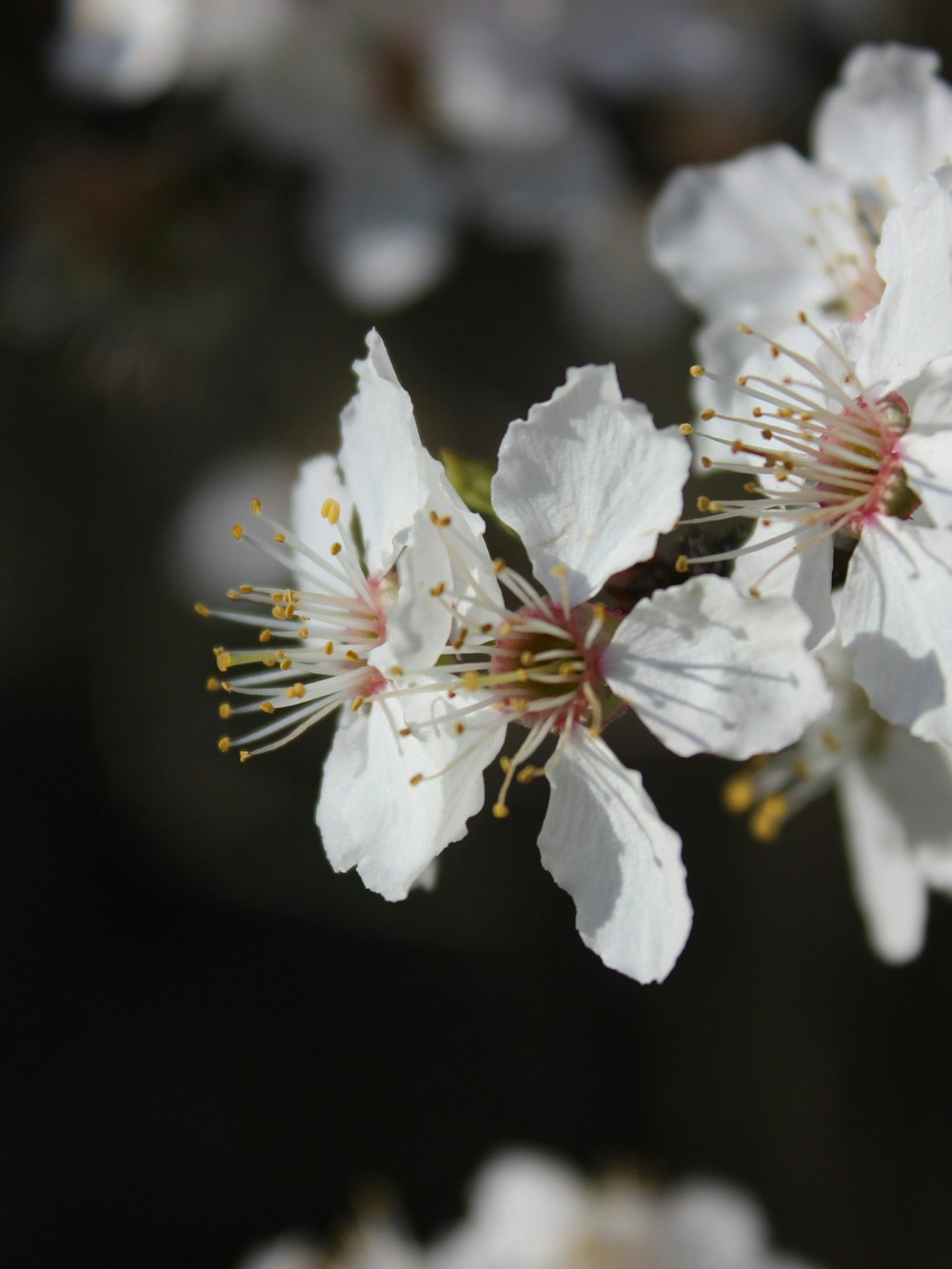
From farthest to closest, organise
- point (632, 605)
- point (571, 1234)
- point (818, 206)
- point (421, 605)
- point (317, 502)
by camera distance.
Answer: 1. point (571, 1234)
2. point (818, 206)
3. point (317, 502)
4. point (632, 605)
5. point (421, 605)

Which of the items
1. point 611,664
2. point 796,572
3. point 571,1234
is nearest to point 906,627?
point 796,572

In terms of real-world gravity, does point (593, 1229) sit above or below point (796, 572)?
below

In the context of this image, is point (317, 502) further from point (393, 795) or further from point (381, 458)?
point (393, 795)

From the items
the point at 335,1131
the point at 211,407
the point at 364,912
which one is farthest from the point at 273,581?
the point at 335,1131

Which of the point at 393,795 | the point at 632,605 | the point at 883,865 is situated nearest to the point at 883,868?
the point at 883,865

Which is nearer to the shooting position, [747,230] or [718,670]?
[718,670]

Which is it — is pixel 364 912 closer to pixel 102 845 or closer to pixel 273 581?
pixel 102 845

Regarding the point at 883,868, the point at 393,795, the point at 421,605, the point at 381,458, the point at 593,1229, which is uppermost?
the point at 381,458

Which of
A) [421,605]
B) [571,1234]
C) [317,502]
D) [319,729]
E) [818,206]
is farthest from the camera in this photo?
[319,729]
